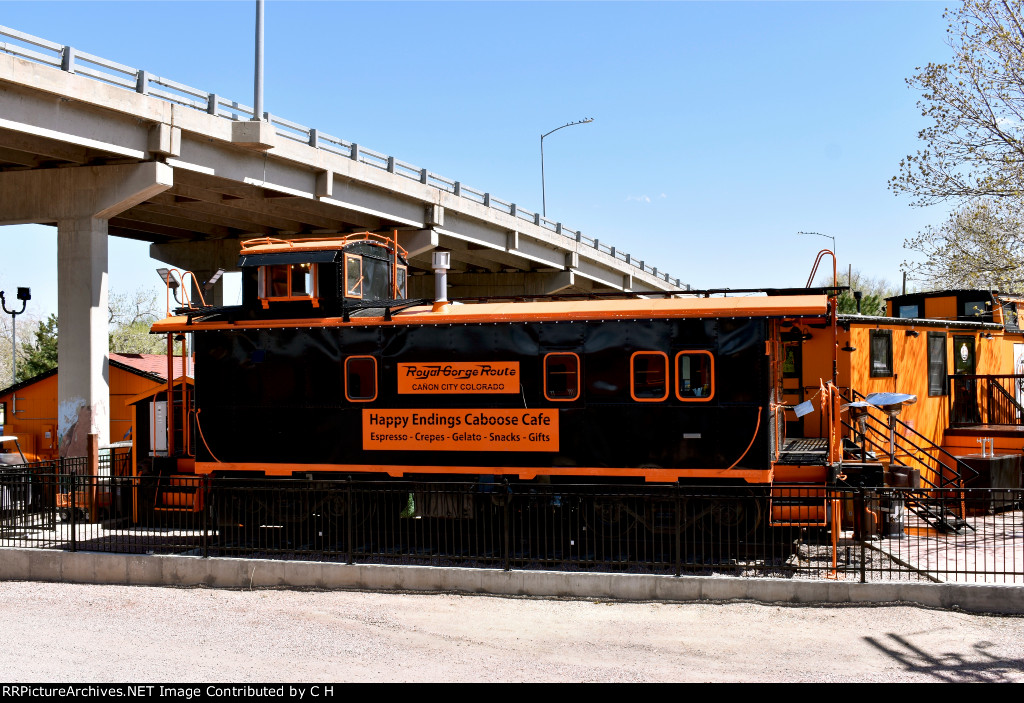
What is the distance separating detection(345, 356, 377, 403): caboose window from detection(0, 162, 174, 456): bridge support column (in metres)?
9.90

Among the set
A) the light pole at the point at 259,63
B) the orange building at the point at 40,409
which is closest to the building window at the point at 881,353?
the light pole at the point at 259,63

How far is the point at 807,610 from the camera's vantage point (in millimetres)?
10477

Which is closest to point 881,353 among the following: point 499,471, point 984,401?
point 984,401

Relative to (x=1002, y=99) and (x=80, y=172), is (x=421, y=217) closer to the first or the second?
(x=80, y=172)

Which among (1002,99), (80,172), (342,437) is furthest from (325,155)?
(1002,99)

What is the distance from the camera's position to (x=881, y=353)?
19.9 meters

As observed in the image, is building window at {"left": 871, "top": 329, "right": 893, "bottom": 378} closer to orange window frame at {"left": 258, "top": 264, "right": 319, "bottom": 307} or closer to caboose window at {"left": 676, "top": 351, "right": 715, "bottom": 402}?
caboose window at {"left": 676, "top": 351, "right": 715, "bottom": 402}

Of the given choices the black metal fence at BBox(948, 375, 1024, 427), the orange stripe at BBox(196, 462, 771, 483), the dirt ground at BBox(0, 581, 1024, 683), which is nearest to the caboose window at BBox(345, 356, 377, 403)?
the orange stripe at BBox(196, 462, 771, 483)

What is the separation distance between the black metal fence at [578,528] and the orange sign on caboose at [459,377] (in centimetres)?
146

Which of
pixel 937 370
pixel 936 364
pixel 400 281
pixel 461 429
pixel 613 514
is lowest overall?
pixel 613 514

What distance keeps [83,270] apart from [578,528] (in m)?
15.5

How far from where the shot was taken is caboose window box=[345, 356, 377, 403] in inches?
567

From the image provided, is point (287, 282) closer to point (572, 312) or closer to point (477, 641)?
point (572, 312)

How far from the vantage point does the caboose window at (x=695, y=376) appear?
13.1m
